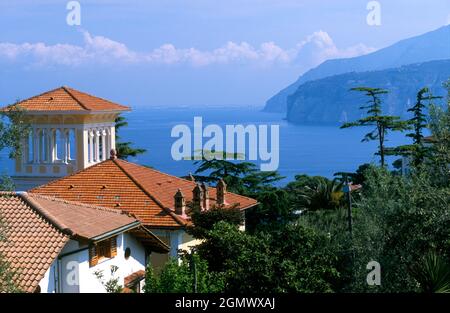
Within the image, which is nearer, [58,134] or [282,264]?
[282,264]

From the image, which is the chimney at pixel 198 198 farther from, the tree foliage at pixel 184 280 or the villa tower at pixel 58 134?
the villa tower at pixel 58 134

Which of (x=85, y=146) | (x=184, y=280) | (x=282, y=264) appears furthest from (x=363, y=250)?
(x=85, y=146)

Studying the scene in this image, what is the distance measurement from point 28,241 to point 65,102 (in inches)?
910

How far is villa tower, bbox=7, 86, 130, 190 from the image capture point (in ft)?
130

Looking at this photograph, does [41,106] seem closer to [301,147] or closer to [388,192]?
[388,192]

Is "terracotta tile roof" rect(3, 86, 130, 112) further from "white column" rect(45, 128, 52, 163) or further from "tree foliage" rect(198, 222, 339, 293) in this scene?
"tree foliage" rect(198, 222, 339, 293)

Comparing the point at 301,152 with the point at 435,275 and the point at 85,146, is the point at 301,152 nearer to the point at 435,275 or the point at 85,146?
the point at 85,146

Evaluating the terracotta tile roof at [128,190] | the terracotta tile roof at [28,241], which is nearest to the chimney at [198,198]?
the terracotta tile roof at [128,190]

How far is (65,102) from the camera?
40250 mm

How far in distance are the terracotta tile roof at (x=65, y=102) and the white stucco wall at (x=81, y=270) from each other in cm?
1807

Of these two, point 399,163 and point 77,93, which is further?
point 399,163

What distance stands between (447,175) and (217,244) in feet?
21.9
